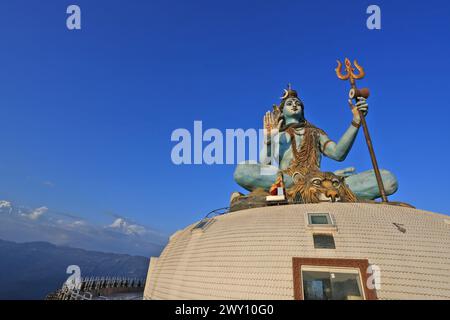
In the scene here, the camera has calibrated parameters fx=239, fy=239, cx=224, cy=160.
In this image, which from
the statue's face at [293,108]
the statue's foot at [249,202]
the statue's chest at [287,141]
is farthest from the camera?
the statue's face at [293,108]

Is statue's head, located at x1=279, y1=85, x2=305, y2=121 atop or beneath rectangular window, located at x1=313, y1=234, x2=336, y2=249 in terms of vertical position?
atop

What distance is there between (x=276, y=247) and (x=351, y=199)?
8.62 metres

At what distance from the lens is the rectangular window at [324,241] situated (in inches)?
441

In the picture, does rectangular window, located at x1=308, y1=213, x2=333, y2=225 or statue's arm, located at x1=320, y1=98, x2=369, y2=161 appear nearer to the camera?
rectangular window, located at x1=308, y1=213, x2=333, y2=225

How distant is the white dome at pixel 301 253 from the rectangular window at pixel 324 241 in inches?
6.8

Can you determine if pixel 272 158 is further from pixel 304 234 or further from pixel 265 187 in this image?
pixel 304 234

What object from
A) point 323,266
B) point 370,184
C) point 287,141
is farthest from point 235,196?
point 323,266

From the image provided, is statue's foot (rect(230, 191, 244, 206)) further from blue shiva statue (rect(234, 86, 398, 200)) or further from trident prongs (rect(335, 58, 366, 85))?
trident prongs (rect(335, 58, 366, 85))

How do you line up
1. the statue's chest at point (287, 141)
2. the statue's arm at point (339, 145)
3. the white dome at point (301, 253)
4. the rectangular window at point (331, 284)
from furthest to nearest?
the statue's chest at point (287, 141) → the statue's arm at point (339, 145) → the white dome at point (301, 253) → the rectangular window at point (331, 284)

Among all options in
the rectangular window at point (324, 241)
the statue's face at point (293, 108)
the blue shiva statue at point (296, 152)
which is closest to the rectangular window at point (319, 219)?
the rectangular window at point (324, 241)

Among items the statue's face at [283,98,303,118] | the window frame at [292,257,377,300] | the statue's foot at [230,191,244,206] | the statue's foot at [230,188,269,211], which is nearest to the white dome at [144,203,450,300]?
the window frame at [292,257,377,300]

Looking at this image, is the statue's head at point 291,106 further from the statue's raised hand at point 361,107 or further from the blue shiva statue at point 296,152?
the statue's raised hand at point 361,107

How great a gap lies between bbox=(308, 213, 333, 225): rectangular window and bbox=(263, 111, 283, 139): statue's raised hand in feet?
38.7

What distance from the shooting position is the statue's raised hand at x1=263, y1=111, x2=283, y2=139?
2367cm
